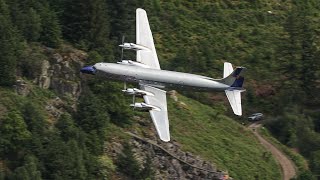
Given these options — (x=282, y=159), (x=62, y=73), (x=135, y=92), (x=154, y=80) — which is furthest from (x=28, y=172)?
(x=282, y=159)

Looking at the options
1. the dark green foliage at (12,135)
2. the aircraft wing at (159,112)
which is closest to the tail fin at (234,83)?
the aircraft wing at (159,112)

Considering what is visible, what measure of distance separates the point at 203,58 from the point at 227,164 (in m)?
31.5

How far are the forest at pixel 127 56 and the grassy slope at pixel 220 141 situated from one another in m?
6.04

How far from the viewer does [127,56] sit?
146500mm

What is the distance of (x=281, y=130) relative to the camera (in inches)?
6334

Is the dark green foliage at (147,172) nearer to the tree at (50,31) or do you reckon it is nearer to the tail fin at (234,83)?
the tail fin at (234,83)

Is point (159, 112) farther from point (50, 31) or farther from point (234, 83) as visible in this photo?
point (50, 31)

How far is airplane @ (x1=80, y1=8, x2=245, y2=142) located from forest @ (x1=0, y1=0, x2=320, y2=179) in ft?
32.7

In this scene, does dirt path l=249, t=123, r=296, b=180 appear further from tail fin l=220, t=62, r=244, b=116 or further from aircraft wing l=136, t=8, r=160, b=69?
aircraft wing l=136, t=8, r=160, b=69

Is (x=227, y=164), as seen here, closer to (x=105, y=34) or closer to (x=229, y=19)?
(x=105, y=34)

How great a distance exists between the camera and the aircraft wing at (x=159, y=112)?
361 feet

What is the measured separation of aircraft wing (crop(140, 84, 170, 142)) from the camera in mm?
110000

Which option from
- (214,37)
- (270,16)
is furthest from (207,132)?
(270,16)

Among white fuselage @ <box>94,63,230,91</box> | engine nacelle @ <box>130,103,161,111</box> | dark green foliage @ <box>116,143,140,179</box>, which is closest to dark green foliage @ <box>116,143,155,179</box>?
dark green foliage @ <box>116,143,140,179</box>
